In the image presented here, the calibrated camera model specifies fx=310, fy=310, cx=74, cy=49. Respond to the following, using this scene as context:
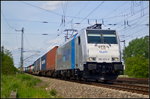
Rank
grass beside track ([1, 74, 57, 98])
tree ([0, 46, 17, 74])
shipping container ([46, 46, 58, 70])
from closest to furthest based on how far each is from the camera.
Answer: grass beside track ([1, 74, 57, 98]), shipping container ([46, 46, 58, 70]), tree ([0, 46, 17, 74])

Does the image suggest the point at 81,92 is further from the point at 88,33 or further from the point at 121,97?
the point at 88,33

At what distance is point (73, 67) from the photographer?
2211 cm

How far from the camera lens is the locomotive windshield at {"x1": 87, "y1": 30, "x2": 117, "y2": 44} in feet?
64.3

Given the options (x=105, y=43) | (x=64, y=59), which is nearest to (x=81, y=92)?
(x=105, y=43)

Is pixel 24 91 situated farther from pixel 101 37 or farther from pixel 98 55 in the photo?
pixel 101 37

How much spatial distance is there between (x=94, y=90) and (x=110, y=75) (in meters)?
5.39

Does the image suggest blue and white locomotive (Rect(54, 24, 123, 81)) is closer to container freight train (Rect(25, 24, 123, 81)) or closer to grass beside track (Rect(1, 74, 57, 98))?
container freight train (Rect(25, 24, 123, 81))

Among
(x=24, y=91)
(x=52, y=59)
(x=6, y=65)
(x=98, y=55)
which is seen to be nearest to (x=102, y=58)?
(x=98, y=55)

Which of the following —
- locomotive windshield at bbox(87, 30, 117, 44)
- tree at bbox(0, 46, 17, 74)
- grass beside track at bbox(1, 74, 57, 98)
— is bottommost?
grass beside track at bbox(1, 74, 57, 98)

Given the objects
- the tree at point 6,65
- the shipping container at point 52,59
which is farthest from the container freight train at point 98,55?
the tree at point 6,65

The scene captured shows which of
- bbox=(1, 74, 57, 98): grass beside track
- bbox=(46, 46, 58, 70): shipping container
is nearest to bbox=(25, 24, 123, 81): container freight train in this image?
bbox=(1, 74, 57, 98): grass beside track

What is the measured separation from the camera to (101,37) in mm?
19734

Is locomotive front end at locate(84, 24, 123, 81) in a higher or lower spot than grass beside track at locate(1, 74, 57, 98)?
higher

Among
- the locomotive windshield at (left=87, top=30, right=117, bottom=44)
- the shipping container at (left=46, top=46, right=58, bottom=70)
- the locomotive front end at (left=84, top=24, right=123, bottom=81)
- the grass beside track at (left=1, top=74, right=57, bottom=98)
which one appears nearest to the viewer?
the grass beside track at (left=1, top=74, right=57, bottom=98)
